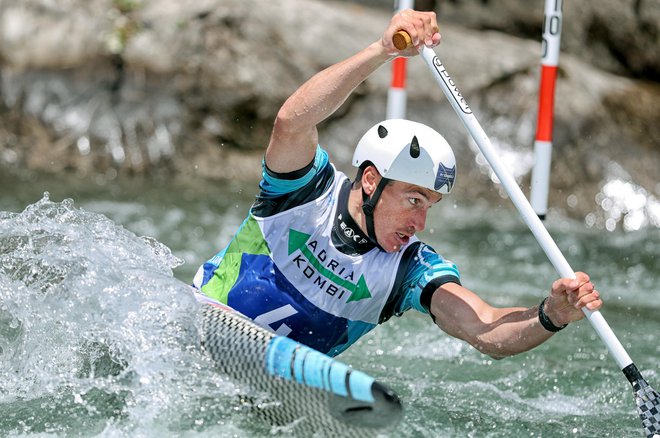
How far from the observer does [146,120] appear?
380 inches

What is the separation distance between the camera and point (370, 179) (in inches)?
168

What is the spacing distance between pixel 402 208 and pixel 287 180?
1.52 feet

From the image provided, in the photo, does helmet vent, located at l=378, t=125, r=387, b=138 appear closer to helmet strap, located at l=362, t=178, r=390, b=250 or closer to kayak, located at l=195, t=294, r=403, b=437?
helmet strap, located at l=362, t=178, r=390, b=250

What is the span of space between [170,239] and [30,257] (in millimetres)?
3981

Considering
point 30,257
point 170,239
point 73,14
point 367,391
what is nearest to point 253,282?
point 30,257

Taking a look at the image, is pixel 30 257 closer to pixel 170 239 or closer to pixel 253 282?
pixel 253 282

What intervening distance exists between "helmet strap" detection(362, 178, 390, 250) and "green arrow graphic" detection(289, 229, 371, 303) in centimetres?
19

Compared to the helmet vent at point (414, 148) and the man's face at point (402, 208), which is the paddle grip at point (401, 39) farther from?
the man's face at point (402, 208)

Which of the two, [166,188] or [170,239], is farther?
[166,188]

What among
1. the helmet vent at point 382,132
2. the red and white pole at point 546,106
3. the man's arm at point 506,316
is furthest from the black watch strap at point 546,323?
the red and white pole at point 546,106

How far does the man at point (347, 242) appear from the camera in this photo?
408 cm

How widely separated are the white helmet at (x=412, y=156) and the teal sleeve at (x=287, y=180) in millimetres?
183

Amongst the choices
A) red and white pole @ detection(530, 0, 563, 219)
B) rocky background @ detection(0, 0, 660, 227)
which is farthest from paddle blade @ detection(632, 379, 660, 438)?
rocky background @ detection(0, 0, 660, 227)

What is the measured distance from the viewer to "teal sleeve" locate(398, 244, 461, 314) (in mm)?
4293
